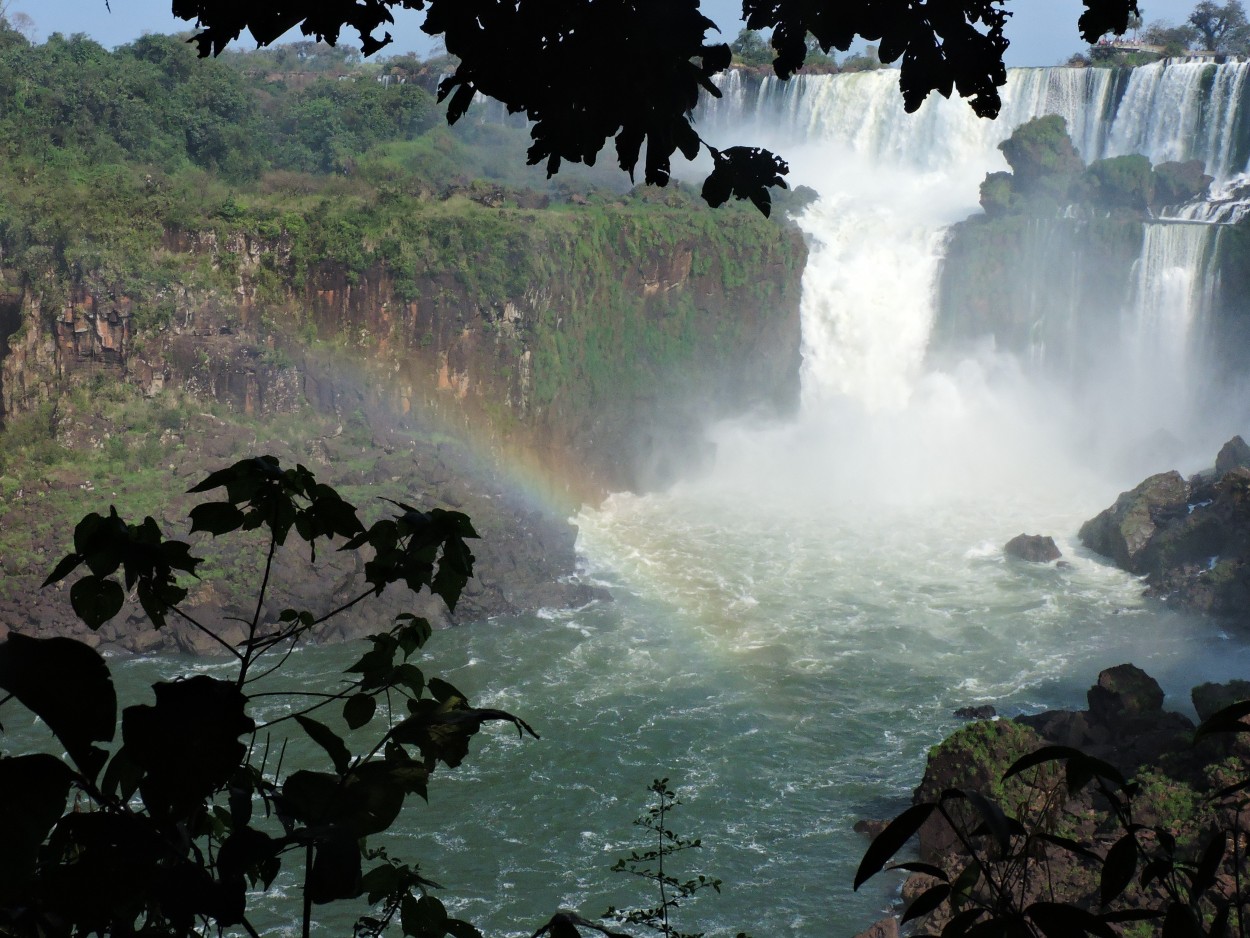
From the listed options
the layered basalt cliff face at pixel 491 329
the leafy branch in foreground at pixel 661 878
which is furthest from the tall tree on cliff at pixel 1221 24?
the leafy branch in foreground at pixel 661 878

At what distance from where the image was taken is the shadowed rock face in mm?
19969

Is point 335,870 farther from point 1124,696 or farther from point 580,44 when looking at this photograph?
point 1124,696

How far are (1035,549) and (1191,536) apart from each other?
2653 mm

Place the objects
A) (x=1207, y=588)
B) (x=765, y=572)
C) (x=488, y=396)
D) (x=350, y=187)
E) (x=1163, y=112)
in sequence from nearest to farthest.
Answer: (x=1207, y=588) → (x=765, y=572) → (x=488, y=396) → (x=350, y=187) → (x=1163, y=112)

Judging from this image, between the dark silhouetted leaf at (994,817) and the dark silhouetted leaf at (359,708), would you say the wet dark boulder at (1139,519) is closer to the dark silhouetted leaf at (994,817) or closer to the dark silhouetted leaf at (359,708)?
the dark silhouetted leaf at (359,708)

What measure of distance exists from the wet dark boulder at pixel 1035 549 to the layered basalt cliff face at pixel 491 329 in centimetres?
826

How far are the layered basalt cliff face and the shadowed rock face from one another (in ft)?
31.0

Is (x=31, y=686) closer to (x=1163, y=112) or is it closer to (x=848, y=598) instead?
(x=848, y=598)

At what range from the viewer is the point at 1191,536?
21.1 meters

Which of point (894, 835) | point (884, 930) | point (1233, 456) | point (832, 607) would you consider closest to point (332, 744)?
point (894, 835)

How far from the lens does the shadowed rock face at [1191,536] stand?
20.0 metres

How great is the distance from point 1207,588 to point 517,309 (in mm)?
13878

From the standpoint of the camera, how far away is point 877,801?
44.0ft

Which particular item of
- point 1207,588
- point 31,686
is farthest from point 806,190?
point 31,686
